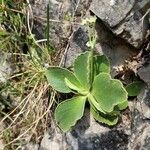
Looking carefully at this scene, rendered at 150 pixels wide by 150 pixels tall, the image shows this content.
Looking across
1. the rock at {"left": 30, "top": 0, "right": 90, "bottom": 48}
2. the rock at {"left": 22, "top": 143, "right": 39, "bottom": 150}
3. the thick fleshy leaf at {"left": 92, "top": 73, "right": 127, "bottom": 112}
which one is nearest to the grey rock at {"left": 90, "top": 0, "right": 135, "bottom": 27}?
the rock at {"left": 30, "top": 0, "right": 90, "bottom": 48}

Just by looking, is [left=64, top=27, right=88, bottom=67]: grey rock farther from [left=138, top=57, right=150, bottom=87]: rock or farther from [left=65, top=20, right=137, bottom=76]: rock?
[left=138, top=57, right=150, bottom=87]: rock

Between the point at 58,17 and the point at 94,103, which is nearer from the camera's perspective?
the point at 94,103

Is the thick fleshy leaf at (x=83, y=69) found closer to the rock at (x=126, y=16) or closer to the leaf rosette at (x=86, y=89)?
the leaf rosette at (x=86, y=89)

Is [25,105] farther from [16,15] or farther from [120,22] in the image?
[120,22]

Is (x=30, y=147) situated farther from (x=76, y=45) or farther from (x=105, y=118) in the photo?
(x=76, y=45)

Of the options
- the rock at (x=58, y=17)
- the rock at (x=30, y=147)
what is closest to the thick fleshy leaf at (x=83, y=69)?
the rock at (x=58, y=17)

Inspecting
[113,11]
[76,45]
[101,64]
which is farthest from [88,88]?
[113,11]

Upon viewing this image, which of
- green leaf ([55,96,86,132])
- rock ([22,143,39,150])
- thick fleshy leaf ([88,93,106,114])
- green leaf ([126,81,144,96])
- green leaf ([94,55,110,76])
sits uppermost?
green leaf ([94,55,110,76])
